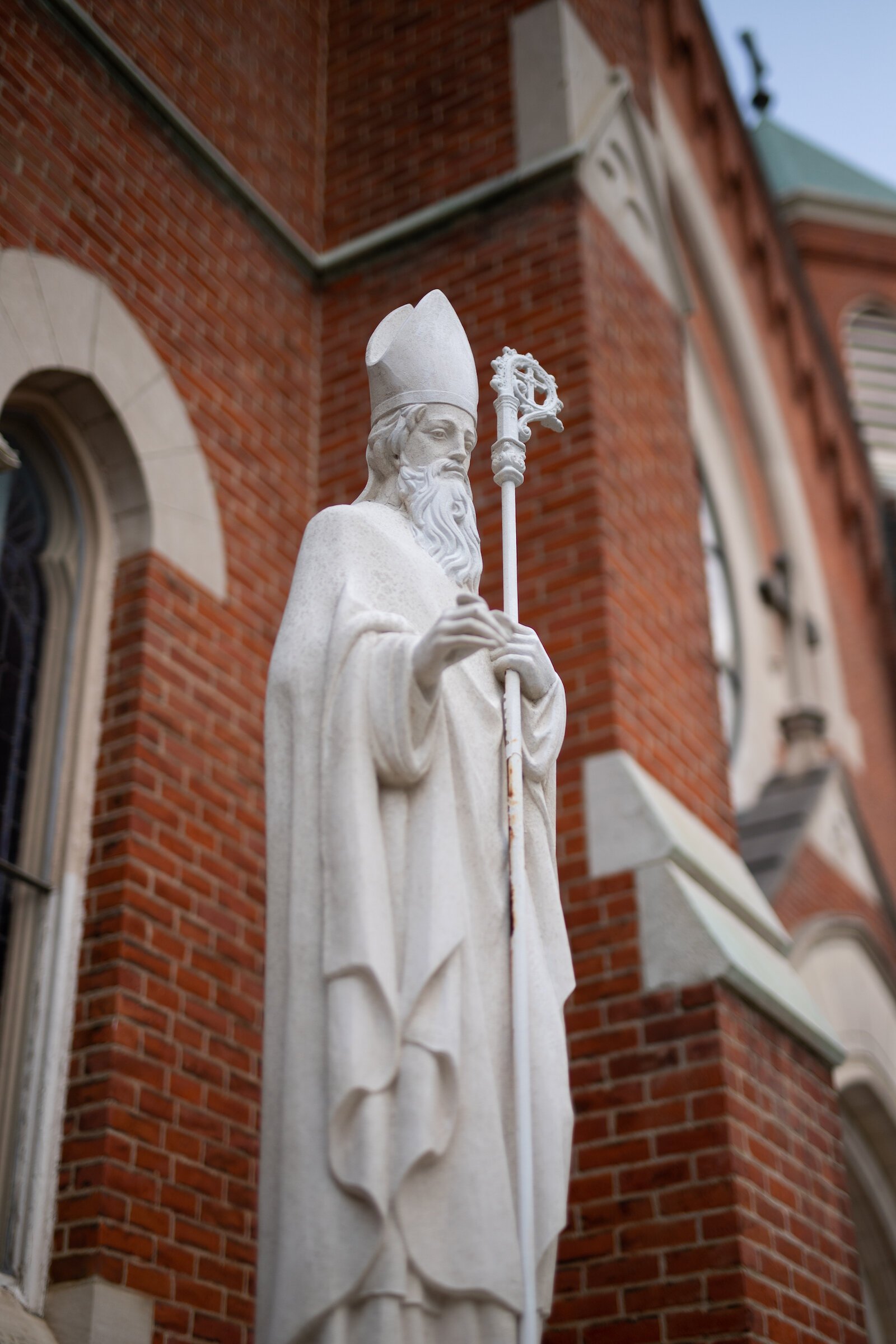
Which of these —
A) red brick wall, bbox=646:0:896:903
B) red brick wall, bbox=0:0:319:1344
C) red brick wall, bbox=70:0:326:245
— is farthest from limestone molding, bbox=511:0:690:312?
red brick wall, bbox=646:0:896:903

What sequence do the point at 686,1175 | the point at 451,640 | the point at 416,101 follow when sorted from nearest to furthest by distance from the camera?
the point at 451,640
the point at 686,1175
the point at 416,101

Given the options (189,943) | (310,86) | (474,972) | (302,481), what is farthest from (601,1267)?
(310,86)

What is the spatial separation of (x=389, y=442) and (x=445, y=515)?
248 millimetres

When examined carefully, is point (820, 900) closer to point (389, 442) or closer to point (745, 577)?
point (745, 577)

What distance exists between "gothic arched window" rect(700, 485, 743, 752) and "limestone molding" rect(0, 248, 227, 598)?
5209 mm

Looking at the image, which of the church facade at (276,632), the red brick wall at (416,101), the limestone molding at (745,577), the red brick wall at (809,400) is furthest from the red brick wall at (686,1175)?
the red brick wall at (809,400)

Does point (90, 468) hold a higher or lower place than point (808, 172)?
lower

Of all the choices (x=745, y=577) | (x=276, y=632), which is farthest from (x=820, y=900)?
(x=276, y=632)

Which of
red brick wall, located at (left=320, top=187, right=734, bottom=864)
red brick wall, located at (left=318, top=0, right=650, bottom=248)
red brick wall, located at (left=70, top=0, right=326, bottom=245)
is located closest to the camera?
red brick wall, located at (left=320, top=187, right=734, bottom=864)

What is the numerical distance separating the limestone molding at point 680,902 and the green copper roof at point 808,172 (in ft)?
44.7

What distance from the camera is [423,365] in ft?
12.9

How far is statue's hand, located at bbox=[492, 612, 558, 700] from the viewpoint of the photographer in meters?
3.63

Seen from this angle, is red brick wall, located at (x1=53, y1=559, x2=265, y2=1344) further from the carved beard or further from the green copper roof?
the green copper roof

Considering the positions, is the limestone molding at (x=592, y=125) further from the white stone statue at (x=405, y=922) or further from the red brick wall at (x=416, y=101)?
the white stone statue at (x=405, y=922)
